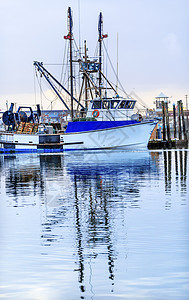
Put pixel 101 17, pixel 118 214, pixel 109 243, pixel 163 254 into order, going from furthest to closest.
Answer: pixel 101 17, pixel 118 214, pixel 109 243, pixel 163 254

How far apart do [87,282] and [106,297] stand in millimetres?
902

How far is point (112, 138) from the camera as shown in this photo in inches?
2635

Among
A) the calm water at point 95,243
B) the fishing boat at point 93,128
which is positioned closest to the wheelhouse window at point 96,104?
the fishing boat at point 93,128

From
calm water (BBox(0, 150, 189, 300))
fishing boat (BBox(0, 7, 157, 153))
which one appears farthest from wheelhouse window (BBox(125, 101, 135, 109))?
calm water (BBox(0, 150, 189, 300))

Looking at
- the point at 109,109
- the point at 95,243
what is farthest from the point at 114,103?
the point at 95,243

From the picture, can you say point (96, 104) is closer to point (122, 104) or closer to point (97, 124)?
point (97, 124)

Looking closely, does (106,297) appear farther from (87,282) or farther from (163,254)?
(163,254)

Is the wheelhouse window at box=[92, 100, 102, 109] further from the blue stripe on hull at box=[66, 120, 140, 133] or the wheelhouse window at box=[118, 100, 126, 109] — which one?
the wheelhouse window at box=[118, 100, 126, 109]

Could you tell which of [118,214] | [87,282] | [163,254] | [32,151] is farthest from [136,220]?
[32,151]

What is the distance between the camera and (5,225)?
50.6 ft

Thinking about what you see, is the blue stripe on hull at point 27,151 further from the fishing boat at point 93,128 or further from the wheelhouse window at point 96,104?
the wheelhouse window at point 96,104

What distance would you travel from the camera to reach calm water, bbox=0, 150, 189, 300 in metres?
9.08

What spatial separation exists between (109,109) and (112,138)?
4.00 meters

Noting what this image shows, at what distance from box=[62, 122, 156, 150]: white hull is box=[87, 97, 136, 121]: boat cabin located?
1658mm
